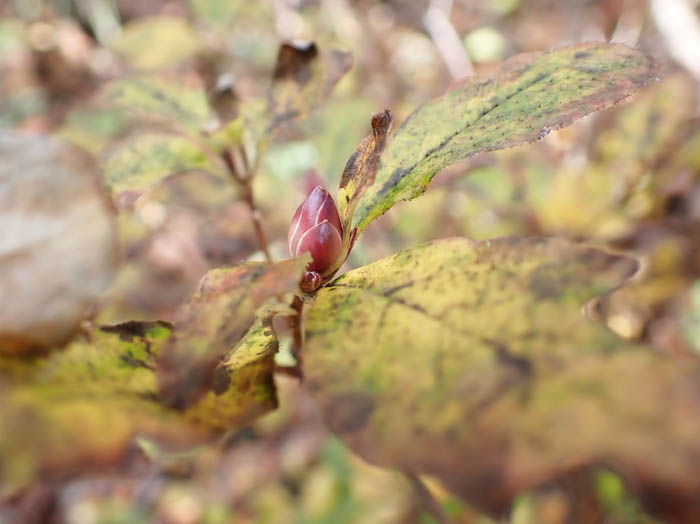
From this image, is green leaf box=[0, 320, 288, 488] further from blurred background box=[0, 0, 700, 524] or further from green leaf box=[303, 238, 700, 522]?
blurred background box=[0, 0, 700, 524]

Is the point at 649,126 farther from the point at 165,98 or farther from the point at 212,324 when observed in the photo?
the point at 212,324

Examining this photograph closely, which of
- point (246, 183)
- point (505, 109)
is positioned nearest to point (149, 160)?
point (246, 183)

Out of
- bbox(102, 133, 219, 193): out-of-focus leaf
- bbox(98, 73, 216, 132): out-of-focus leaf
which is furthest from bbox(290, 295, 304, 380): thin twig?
bbox(98, 73, 216, 132): out-of-focus leaf

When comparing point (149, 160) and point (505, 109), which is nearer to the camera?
point (505, 109)

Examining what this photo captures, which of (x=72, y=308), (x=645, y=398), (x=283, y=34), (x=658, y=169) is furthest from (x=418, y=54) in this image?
(x=645, y=398)

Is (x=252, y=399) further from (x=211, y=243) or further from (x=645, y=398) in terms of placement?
(x=211, y=243)

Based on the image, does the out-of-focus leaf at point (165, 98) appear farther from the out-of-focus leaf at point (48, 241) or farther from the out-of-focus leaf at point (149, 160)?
the out-of-focus leaf at point (48, 241)

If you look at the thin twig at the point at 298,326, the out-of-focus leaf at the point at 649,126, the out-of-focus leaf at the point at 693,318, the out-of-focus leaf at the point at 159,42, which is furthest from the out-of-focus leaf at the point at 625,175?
the out-of-focus leaf at the point at 159,42
